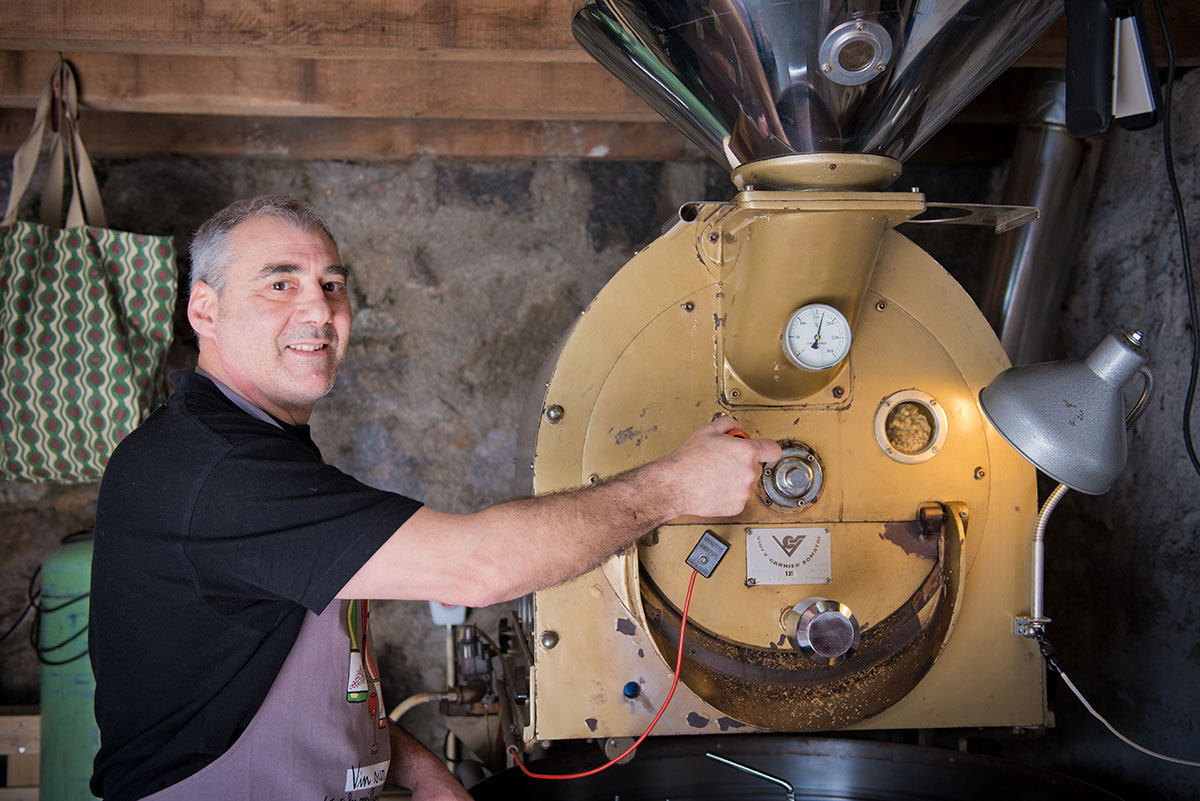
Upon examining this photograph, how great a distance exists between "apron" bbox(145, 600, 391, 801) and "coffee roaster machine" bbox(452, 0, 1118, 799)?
0.24m

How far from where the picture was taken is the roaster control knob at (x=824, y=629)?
55.8 inches

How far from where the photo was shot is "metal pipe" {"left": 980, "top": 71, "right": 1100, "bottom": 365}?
221 centimetres

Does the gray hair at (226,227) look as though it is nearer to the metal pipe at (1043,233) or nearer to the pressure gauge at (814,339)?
the pressure gauge at (814,339)

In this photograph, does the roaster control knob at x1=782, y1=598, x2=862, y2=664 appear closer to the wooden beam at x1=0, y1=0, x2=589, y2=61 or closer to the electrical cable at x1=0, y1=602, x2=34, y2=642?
the wooden beam at x1=0, y1=0, x2=589, y2=61

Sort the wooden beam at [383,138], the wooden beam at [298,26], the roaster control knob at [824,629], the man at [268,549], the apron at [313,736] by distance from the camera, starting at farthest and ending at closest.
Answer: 1. the wooden beam at [383,138]
2. the wooden beam at [298,26]
3. the roaster control knob at [824,629]
4. the apron at [313,736]
5. the man at [268,549]

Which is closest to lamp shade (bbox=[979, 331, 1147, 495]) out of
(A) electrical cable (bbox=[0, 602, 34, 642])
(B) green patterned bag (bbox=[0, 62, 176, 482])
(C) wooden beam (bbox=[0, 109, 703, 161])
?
(C) wooden beam (bbox=[0, 109, 703, 161])

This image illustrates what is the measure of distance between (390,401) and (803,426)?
4.78ft

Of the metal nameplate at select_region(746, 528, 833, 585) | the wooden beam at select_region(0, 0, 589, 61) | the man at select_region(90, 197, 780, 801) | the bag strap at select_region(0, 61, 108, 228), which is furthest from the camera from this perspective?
the bag strap at select_region(0, 61, 108, 228)

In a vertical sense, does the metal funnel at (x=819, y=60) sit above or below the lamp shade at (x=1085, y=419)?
above

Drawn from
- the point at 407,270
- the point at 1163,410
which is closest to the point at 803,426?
the point at 1163,410

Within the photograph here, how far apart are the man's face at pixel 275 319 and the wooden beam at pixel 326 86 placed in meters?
0.91

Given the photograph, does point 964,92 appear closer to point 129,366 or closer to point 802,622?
point 802,622

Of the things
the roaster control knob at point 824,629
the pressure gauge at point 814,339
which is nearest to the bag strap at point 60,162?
the pressure gauge at point 814,339

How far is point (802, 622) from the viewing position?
1.46m
